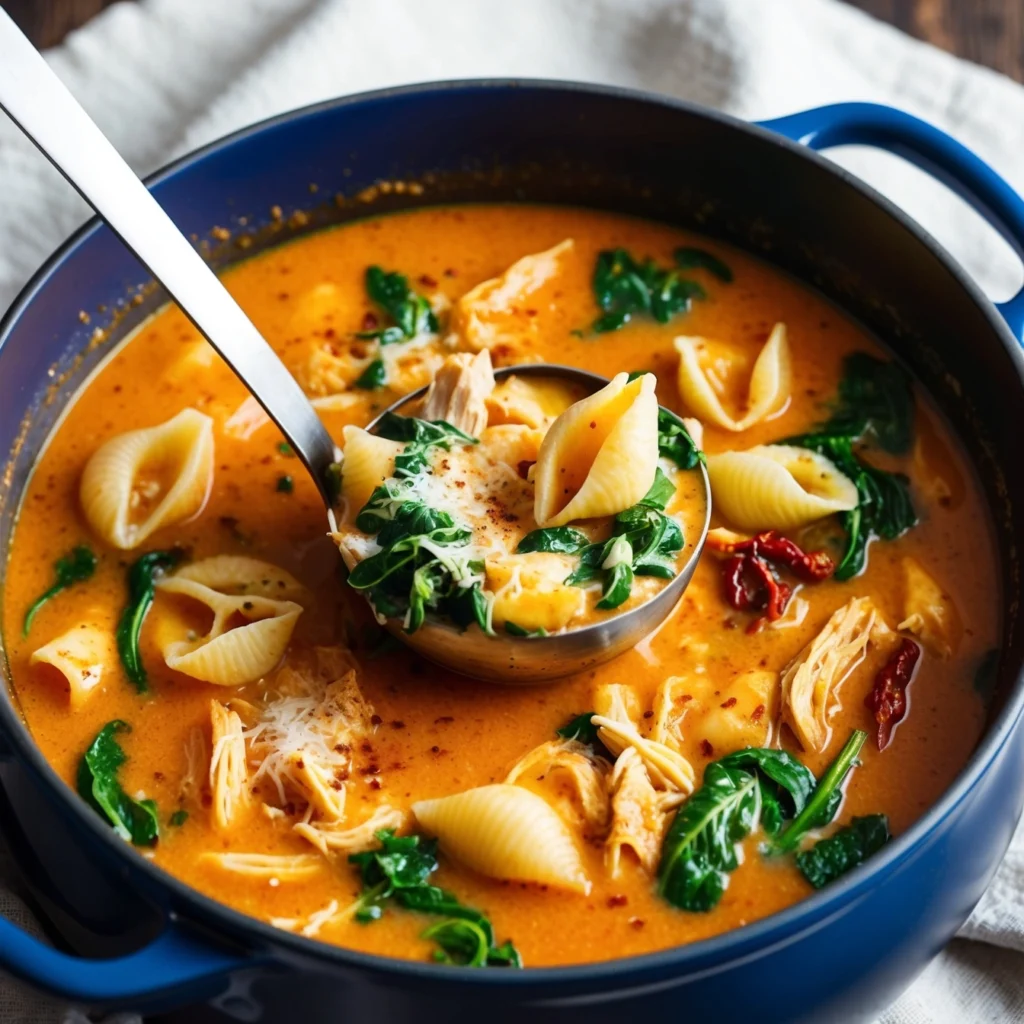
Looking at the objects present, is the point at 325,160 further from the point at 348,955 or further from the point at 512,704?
the point at 348,955

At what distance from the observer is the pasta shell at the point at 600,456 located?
124 inches

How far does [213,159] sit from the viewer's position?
13.1 ft

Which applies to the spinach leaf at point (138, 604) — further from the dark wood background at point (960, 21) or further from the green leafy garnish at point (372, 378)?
the dark wood background at point (960, 21)

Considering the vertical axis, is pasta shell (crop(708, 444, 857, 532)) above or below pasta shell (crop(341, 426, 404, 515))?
above

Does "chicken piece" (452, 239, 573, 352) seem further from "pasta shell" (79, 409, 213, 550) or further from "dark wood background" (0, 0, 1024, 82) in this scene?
"dark wood background" (0, 0, 1024, 82)

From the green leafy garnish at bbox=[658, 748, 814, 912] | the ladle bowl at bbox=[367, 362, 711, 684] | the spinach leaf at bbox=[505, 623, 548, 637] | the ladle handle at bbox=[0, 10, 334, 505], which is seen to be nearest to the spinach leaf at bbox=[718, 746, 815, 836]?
the green leafy garnish at bbox=[658, 748, 814, 912]

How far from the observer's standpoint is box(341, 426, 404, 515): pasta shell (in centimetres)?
332

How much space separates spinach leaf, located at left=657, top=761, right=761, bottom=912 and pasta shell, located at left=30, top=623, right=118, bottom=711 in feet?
4.31

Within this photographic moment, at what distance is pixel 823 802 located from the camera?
3.13m

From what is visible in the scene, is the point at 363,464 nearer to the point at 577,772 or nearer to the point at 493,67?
the point at 577,772

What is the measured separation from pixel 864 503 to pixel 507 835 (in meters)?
1.28

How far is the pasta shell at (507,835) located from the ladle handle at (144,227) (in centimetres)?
82

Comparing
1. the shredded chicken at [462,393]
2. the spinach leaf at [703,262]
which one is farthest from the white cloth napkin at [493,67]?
the shredded chicken at [462,393]

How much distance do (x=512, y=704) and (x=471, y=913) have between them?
529 millimetres
